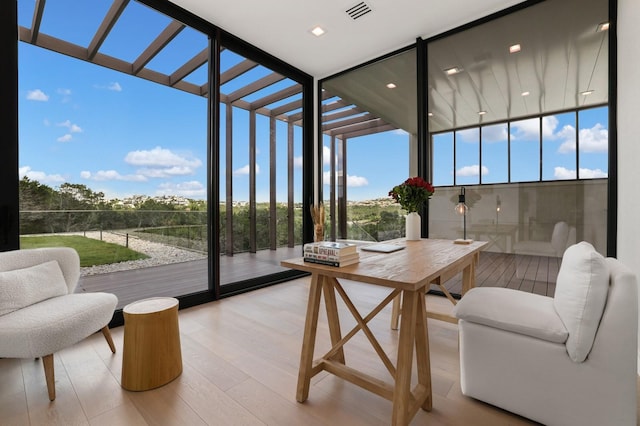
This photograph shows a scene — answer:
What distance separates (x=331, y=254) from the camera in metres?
1.49

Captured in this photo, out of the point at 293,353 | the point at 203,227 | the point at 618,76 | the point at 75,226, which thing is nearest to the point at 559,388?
the point at 293,353

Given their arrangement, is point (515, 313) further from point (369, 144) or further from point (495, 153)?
point (369, 144)

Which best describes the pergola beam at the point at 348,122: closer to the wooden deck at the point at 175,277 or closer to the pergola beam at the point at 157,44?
the wooden deck at the point at 175,277

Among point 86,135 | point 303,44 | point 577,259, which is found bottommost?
point 577,259

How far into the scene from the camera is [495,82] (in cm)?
311

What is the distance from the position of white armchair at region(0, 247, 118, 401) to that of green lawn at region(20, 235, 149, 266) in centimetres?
28

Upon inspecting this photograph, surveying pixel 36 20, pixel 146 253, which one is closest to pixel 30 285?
Result: pixel 146 253

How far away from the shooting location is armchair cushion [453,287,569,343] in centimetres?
138

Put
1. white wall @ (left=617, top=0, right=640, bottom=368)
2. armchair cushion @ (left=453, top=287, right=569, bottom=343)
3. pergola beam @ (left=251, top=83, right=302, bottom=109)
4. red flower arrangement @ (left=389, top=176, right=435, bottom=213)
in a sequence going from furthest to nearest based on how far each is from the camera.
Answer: pergola beam @ (left=251, top=83, right=302, bottom=109)
red flower arrangement @ (left=389, top=176, right=435, bottom=213)
white wall @ (left=617, top=0, right=640, bottom=368)
armchair cushion @ (left=453, top=287, right=569, bottom=343)

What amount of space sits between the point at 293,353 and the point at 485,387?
47.2 inches

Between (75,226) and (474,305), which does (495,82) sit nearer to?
(474,305)

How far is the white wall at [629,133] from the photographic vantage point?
1954 millimetres

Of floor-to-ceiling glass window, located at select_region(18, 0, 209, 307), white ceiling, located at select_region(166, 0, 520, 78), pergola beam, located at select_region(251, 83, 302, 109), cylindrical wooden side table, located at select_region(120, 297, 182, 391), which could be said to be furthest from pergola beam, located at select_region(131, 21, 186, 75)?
cylindrical wooden side table, located at select_region(120, 297, 182, 391)

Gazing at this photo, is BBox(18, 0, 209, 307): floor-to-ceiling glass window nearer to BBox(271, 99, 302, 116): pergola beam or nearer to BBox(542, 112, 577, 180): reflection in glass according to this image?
BBox(271, 99, 302, 116): pergola beam
